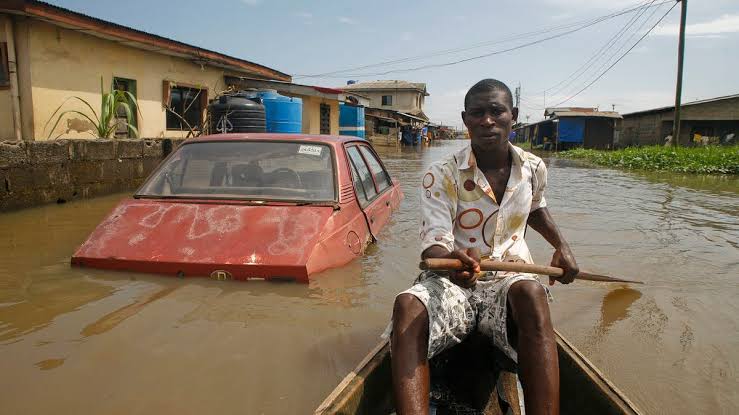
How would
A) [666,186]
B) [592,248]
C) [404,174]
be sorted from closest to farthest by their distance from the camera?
1. [592,248]
2. [666,186]
3. [404,174]

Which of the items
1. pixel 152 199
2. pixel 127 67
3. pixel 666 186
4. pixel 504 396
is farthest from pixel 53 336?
pixel 666 186

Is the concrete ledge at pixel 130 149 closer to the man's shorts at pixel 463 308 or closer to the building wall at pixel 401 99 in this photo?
the man's shorts at pixel 463 308

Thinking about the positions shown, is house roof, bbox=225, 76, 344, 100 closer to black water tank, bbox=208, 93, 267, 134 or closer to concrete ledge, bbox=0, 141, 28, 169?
black water tank, bbox=208, 93, 267, 134

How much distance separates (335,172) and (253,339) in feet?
5.64

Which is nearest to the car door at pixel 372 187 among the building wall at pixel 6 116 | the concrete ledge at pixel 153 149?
the concrete ledge at pixel 153 149

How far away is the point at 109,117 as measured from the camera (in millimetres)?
8609

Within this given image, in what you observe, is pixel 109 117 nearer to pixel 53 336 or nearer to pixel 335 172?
pixel 335 172

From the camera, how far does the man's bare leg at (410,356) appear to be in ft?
5.91

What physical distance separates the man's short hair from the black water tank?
294 inches

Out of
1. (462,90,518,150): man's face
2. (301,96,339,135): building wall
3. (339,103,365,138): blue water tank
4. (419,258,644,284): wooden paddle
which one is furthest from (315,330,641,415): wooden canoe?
(339,103,365,138): blue water tank

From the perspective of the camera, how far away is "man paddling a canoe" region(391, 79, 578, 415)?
1.88 meters

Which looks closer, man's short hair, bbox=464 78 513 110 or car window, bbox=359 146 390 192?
man's short hair, bbox=464 78 513 110

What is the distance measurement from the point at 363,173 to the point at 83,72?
24.4 feet

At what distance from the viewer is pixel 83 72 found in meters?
9.62
